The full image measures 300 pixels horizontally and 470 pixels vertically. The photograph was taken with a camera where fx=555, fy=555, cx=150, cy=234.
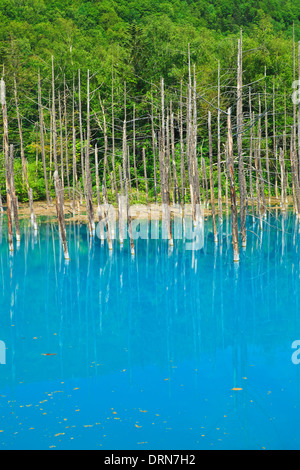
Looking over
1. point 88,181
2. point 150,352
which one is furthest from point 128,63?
point 150,352

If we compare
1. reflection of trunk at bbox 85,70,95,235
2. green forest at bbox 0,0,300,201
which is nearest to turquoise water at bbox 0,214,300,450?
reflection of trunk at bbox 85,70,95,235

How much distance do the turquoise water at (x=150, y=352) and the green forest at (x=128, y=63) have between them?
1161 centimetres

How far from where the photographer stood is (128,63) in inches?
1900

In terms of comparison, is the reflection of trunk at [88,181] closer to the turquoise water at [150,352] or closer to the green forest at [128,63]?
the turquoise water at [150,352]

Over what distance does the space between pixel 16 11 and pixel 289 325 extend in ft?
212

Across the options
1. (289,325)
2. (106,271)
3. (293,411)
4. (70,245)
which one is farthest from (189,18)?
(293,411)

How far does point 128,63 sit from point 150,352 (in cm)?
4030

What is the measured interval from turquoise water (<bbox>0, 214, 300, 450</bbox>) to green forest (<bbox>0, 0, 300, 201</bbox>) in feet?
38.1

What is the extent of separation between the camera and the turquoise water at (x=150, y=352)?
848 cm

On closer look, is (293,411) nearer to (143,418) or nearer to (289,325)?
(143,418)

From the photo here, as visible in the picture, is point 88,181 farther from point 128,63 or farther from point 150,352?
point 128,63

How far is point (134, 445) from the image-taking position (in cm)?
800

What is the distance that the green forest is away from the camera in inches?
1622

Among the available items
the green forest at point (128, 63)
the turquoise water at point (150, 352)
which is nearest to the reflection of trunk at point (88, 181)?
the turquoise water at point (150, 352)
